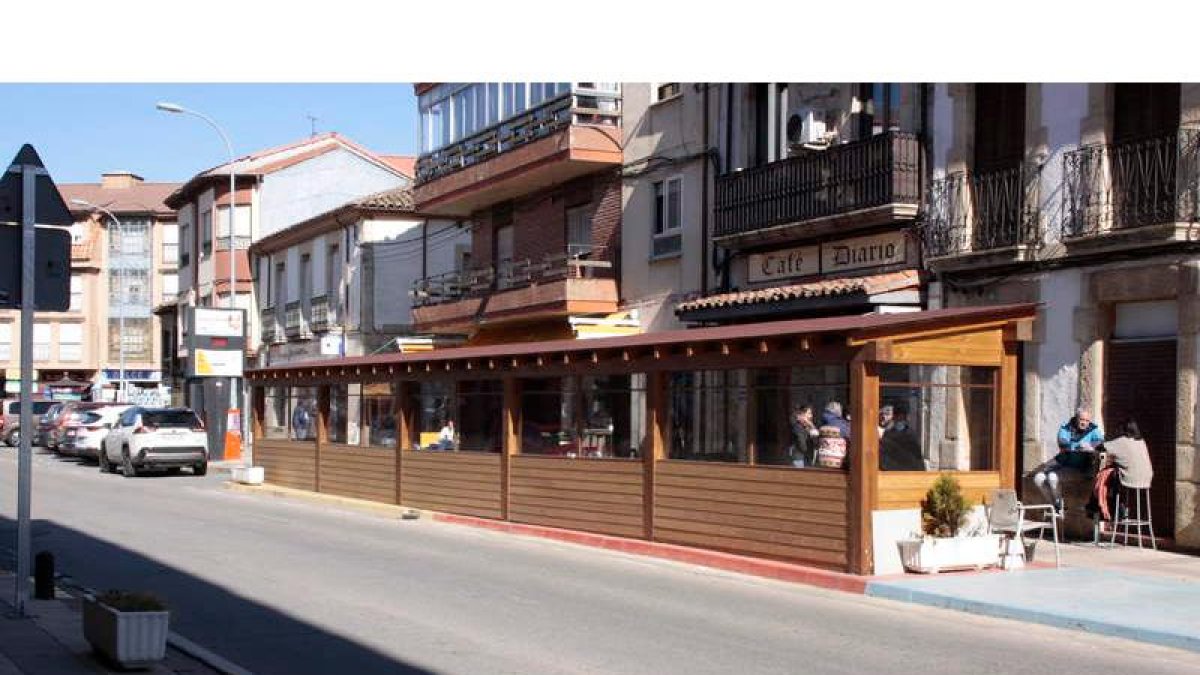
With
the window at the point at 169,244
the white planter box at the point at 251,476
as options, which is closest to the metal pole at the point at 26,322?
the white planter box at the point at 251,476

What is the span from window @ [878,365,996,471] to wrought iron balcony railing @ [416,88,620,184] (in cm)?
1285

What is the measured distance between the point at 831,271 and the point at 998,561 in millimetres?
7514

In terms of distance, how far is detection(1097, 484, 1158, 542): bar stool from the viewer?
16562 millimetres

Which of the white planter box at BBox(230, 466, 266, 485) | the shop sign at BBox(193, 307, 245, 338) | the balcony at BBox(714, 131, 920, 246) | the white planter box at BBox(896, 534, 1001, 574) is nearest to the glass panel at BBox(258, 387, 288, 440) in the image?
the white planter box at BBox(230, 466, 266, 485)

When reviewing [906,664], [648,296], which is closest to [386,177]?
[648,296]

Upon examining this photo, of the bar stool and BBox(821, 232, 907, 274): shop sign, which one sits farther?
BBox(821, 232, 907, 274): shop sign

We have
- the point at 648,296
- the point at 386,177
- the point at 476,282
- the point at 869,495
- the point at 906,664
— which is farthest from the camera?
the point at 386,177

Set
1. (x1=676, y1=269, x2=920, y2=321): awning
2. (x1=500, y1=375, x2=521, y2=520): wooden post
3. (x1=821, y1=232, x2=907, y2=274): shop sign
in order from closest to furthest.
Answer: (x1=676, y1=269, x2=920, y2=321): awning → (x1=821, y1=232, x2=907, y2=274): shop sign → (x1=500, y1=375, x2=521, y2=520): wooden post

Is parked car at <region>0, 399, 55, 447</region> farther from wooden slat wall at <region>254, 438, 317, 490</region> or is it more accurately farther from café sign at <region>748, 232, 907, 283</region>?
café sign at <region>748, 232, 907, 283</region>

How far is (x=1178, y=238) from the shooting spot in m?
15.9

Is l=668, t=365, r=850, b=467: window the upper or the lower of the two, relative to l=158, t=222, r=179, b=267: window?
lower

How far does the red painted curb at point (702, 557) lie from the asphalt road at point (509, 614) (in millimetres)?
227

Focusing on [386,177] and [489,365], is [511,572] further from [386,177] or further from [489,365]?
[386,177]

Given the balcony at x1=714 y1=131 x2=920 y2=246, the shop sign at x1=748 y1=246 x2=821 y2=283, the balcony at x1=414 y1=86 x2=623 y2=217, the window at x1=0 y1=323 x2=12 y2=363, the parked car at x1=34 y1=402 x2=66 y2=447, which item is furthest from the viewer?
the window at x1=0 y1=323 x2=12 y2=363
